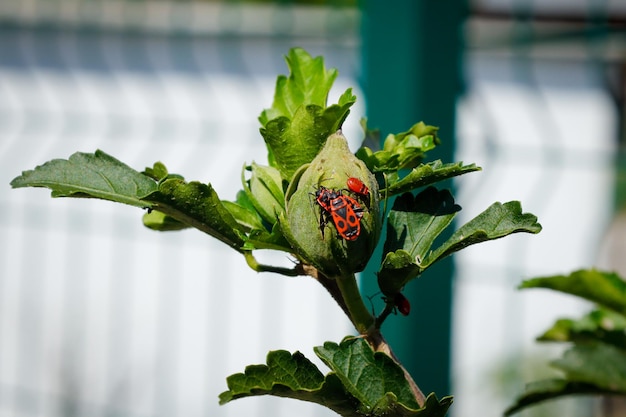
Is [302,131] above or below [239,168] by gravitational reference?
below

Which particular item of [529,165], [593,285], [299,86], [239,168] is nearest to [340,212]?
[299,86]

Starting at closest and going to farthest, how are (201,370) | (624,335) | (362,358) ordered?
(362,358), (624,335), (201,370)

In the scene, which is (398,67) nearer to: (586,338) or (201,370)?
(586,338)

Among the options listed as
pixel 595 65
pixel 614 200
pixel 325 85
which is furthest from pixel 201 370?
pixel 325 85

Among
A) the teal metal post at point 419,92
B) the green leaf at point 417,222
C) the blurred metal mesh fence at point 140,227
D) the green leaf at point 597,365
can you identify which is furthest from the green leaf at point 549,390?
the blurred metal mesh fence at point 140,227

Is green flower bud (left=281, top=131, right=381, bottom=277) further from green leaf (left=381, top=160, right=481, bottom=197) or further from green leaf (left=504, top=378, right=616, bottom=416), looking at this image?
green leaf (left=504, top=378, right=616, bottom=416)

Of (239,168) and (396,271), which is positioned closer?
(396,271)

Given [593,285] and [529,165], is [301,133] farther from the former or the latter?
[529,165]
